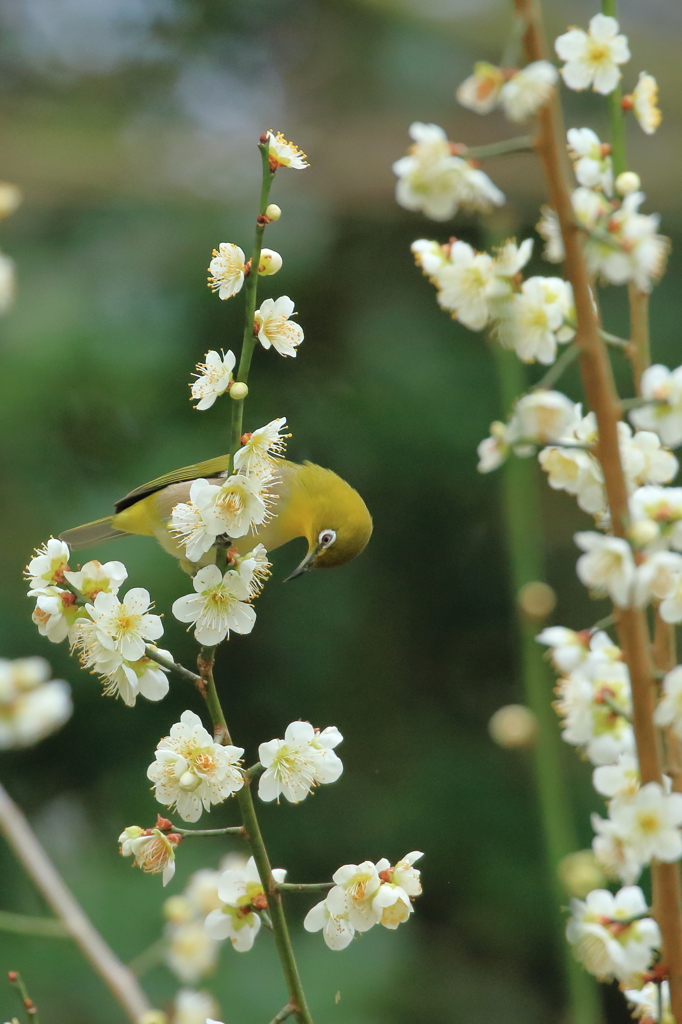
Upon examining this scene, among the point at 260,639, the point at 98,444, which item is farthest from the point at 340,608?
the point at 98,444

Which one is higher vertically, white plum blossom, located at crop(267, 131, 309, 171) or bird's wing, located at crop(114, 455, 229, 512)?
white plum blossom, located at crop(267, 131, 309, 171)

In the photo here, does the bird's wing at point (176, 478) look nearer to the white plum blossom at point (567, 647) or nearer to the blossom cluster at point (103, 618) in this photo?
the blossom cluster at point (103, 618)

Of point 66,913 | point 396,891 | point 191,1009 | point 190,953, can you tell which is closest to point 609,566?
point 396,891

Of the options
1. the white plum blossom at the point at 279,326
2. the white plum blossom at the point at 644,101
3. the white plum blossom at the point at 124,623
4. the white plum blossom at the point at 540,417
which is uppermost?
the white plum blossom at the point at 644,101

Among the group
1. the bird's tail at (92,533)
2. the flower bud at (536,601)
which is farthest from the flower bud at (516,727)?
the bird's tail at (92,533)

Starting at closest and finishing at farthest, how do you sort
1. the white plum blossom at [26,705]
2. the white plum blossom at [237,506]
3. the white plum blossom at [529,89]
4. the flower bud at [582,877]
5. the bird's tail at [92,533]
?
the white plum blossom at [529,89], the white plum blossom at [237,506], the flower bud at [582,877], the white plum blossom at [26,705], the bird's tail at [92,533]

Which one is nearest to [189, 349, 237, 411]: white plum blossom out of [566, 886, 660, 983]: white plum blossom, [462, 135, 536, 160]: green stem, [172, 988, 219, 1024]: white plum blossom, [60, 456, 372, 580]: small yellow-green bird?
[462, 135, 536, 160]: green stem

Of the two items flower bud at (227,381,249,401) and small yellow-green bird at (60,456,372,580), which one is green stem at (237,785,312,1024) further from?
small yellow-green bird at (60,456,372,580)
